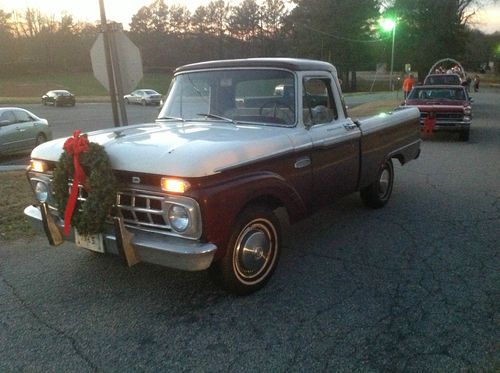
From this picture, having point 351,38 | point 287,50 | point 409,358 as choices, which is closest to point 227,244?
point 409,358

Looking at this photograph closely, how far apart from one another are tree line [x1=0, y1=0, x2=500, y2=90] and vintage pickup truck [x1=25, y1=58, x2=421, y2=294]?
Result: 41611mm

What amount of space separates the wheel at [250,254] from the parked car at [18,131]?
1025cm

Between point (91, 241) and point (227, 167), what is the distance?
1.26 metres

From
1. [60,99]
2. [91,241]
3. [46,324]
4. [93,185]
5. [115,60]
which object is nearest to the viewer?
[93,185]

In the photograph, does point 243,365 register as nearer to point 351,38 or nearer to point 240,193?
point 240,193

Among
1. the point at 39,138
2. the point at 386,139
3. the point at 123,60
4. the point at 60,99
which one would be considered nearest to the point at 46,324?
the point at 386,139

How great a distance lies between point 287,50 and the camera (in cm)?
7338

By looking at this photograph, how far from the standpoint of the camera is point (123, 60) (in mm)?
7199

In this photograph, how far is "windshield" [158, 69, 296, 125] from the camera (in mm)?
4512

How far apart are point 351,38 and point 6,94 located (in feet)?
146

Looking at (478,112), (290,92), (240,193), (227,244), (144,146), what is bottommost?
(478,112)

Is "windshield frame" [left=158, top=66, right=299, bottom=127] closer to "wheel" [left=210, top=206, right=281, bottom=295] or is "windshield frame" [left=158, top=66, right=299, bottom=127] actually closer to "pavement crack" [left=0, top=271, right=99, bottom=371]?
"wheel" [left=210, top=206, right=281, bottom=295]

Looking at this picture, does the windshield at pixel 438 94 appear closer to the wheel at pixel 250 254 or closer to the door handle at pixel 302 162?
the door handle at pixel 302 162

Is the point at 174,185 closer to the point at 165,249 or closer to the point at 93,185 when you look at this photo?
the point at 165,249
